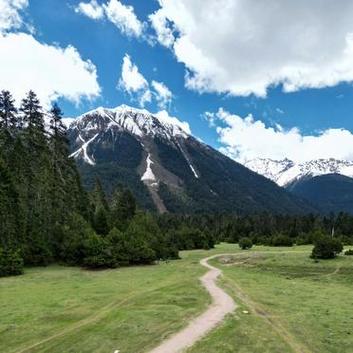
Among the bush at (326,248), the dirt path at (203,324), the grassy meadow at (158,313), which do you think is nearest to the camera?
the dirt path at (203,324)

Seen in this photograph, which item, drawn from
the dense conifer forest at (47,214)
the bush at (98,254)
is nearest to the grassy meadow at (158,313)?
the bush at (98,254)

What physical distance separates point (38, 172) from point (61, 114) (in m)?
13.5

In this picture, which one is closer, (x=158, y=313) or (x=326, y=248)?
(x=158, y=313)

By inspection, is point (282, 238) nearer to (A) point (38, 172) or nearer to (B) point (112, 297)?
(A) point (38, 172)

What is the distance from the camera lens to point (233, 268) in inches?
2987

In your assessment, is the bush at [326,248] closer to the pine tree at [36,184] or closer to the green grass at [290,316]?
the green grass at [290,316]

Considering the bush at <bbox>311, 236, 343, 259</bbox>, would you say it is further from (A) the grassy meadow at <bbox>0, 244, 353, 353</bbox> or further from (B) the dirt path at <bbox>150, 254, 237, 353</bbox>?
(B) the dirt path at <bbox>150, 254, 237, 353</bbox>

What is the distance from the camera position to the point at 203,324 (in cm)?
3055

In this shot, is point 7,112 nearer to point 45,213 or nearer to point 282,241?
point 45,213

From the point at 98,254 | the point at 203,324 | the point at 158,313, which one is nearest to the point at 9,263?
the point at 98,254

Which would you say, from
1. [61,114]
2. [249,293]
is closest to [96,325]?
[249,293]

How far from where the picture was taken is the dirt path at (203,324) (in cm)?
2564

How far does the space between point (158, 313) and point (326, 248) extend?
5471 cm

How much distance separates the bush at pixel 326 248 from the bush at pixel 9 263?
170ft
